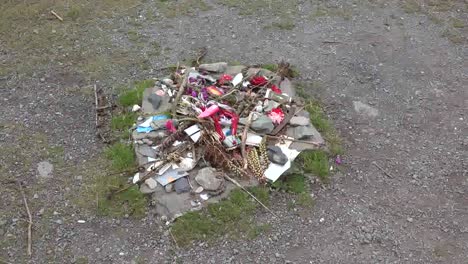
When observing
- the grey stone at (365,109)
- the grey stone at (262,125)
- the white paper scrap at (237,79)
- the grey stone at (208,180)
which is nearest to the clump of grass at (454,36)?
the grey stone at (365,109)

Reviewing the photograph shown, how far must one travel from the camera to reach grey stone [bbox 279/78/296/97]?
18.0 ft

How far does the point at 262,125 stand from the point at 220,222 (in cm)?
105

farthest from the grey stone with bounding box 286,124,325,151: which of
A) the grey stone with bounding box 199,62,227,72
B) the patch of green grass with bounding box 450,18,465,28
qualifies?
the patch of green grass with bounding box 450,18,465,28

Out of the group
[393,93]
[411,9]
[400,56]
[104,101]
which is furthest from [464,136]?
[104,101]

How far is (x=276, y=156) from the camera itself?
182 inches

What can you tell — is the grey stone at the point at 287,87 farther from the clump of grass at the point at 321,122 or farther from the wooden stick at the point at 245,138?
the wooden stick at the point at 245,138

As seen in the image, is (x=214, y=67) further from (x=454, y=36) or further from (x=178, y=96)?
(x=454, y=36)

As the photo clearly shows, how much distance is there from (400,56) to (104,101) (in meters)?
3.51

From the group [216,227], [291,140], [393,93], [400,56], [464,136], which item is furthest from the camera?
[400,56]

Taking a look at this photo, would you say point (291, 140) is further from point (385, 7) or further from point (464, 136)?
point (385, 7)

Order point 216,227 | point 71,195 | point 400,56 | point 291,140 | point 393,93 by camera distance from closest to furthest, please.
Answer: point 216,227
point 71,195
point 291,140
point 393,93
point 400,56

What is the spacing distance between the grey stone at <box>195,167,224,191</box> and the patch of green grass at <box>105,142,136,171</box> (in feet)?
2.13

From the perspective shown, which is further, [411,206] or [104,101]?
[104,101]

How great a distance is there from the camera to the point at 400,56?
249 inches
